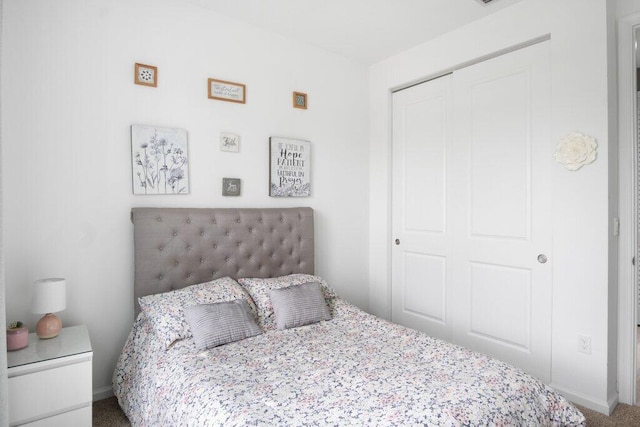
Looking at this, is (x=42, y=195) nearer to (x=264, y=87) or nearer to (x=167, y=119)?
(x=167, y=119)

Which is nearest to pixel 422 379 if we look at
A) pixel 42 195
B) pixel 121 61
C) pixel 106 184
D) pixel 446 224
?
pixel 446 224

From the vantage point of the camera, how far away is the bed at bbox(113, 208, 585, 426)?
1412 millimetres

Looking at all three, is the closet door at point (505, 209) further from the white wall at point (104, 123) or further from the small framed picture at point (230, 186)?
the small framed picture at point (230, 186)

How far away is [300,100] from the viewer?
10.4ft

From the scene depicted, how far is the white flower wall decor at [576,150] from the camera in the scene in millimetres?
2219

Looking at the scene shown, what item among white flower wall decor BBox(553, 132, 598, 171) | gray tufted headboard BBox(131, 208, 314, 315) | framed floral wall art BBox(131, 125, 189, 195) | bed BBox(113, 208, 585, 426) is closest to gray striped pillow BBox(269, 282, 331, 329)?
bed BBox(113, 208, 585, 426)

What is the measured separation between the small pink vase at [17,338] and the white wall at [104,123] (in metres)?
0.31

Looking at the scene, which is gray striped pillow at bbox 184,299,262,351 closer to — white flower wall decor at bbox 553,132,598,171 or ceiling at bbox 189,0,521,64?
ceiling at bbox 189,0,521,64

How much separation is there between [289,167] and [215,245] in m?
0.92

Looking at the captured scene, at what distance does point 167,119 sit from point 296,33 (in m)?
1.29

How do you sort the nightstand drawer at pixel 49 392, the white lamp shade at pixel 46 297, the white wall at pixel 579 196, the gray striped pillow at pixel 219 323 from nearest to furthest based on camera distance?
the nightstand drawer at pixel 49 392 → the white lamp shade at pixel 46 297 → the gray striped pillow at pixel 219 323 → the white wall at pixel 579 196

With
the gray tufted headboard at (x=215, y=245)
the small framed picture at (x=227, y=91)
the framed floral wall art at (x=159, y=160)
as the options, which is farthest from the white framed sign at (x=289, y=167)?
the framed floral wall art at (x=159, y=160)

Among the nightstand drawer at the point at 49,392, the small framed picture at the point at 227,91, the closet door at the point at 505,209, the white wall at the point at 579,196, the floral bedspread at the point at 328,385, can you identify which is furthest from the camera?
the small framed picture at the point at 227,91

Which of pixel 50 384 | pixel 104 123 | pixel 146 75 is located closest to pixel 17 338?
pixel 50 384
